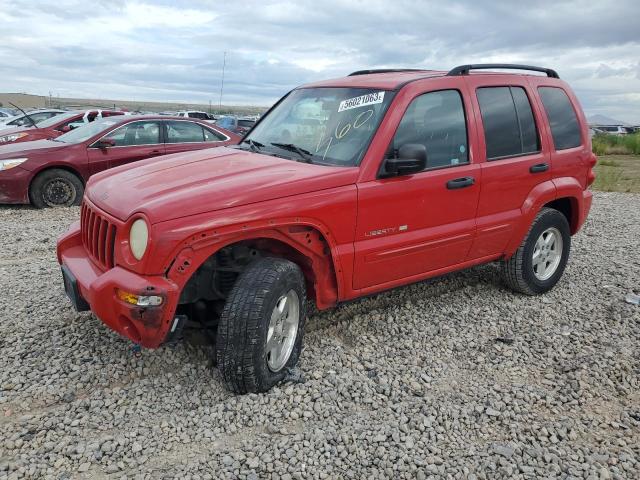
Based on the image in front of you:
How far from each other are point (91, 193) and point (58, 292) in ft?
4.85

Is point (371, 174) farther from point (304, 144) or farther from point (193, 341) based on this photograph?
point (193, 341)

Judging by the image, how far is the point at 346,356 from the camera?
154 inches

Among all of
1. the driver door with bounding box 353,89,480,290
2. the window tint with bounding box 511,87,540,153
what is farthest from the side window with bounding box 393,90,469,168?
the window tint with bounding box 511,87,540,153

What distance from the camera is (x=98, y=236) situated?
3.45 m

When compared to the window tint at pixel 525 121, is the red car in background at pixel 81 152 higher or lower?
lower

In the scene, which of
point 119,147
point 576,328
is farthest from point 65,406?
point 119,147

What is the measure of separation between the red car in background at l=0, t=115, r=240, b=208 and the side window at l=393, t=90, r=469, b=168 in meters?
6.11

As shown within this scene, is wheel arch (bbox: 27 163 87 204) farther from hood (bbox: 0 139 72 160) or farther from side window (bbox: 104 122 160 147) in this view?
side window (bbox: 104 122 160 147)

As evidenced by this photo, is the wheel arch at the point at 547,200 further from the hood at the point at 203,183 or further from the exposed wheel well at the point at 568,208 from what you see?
the hood at the point at 203,183

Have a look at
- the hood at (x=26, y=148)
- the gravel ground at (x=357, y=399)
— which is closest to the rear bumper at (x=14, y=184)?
the hood at (x=26, y=148)

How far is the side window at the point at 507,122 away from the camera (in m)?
4.45

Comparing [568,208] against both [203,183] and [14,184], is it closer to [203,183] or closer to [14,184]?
[203,183]

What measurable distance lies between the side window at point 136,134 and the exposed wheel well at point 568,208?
21.4 ft

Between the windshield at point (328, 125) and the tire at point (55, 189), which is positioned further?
the tire at point (55, 189)
